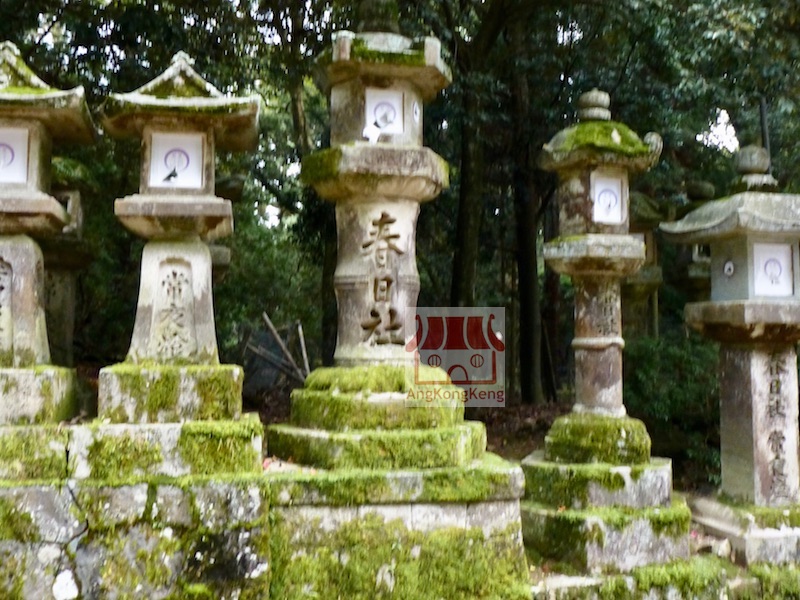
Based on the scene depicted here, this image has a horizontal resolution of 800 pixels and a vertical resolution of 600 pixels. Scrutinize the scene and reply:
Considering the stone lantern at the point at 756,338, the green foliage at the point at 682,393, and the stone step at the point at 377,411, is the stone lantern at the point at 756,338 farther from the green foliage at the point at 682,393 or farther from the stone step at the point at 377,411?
the stone step at the point at 377,411

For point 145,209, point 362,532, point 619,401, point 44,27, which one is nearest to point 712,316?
point 619,401

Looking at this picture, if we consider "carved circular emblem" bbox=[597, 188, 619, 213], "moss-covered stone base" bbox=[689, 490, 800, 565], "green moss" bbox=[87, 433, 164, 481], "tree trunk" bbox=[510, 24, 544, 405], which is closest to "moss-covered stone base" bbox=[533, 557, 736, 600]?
"moss-covered stone base" bbox=[689, 490, 800, 565]

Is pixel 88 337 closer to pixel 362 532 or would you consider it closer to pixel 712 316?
pixel 362 532

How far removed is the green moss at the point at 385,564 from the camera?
375 cm

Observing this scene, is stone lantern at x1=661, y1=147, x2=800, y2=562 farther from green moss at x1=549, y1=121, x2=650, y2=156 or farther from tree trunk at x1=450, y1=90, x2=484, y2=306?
tree trunk at x1=450, y1=90, x2=484, y2=306

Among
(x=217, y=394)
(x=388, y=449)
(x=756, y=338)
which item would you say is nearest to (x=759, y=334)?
(x=756, y=338)

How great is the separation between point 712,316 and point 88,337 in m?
8.21

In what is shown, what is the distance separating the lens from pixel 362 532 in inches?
151

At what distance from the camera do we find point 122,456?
3650mm

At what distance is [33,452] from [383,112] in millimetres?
3035

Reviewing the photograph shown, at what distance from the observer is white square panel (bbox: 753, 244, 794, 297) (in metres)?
5.26

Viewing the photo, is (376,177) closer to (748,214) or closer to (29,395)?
(29,395)

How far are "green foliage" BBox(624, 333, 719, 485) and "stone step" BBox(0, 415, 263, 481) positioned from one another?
436 cm

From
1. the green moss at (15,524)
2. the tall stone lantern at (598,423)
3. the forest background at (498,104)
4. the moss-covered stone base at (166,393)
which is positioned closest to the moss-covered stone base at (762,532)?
the tall stone lantern at (598,423)
